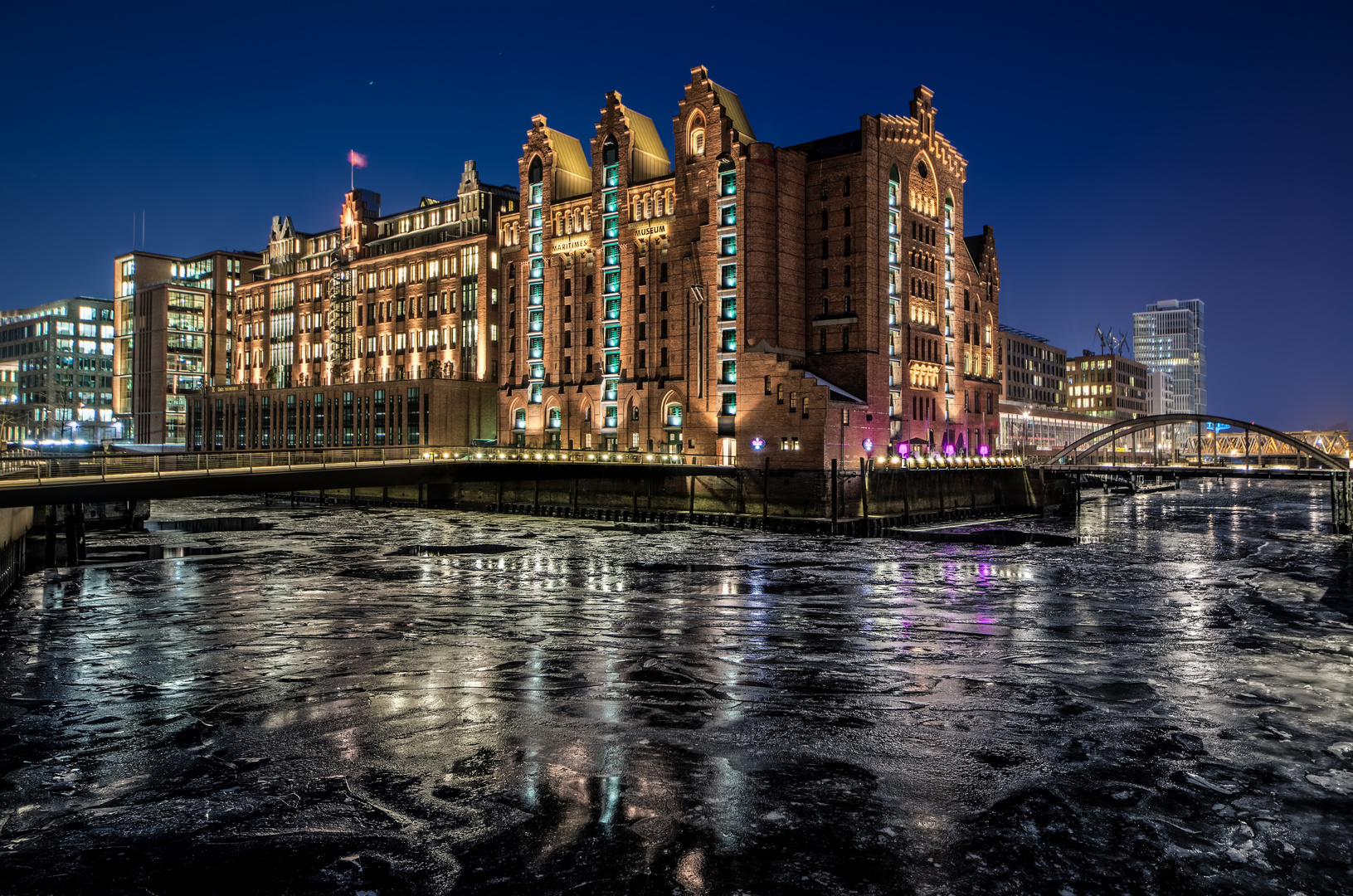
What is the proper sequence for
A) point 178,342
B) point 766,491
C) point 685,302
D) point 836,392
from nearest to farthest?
point 766,491, point 836,392, point 685,302, point 178,342

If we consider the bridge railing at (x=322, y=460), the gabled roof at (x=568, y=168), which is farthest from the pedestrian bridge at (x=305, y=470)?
the gabled roof at (x=568, y=168)

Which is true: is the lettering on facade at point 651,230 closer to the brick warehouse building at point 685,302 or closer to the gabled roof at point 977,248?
the brick warehouse building at point 685,302

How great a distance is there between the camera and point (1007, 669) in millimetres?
27375

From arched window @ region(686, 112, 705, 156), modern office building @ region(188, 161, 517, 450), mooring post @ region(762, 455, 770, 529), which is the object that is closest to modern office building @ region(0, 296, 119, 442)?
modern office building @ region(188, 161, 517, 450)

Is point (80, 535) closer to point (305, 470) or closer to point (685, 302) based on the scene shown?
point (305, 470)

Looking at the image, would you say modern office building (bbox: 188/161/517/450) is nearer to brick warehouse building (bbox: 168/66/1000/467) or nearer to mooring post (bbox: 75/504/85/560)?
brick warehouse building (bbox: 168/66/1000/467)

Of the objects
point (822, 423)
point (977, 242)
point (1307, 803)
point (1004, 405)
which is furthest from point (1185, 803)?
point (1004, 405)

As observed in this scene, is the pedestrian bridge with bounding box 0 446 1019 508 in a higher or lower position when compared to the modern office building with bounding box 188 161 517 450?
lower

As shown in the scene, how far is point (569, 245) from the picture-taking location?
108500 mm

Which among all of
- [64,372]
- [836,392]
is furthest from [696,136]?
[64,372]

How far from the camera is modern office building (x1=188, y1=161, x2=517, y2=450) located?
396 feet

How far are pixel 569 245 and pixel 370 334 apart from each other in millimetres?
43688

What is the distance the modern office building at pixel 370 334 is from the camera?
12081cm

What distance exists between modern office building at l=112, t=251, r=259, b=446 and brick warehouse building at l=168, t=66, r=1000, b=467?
1524 inches
